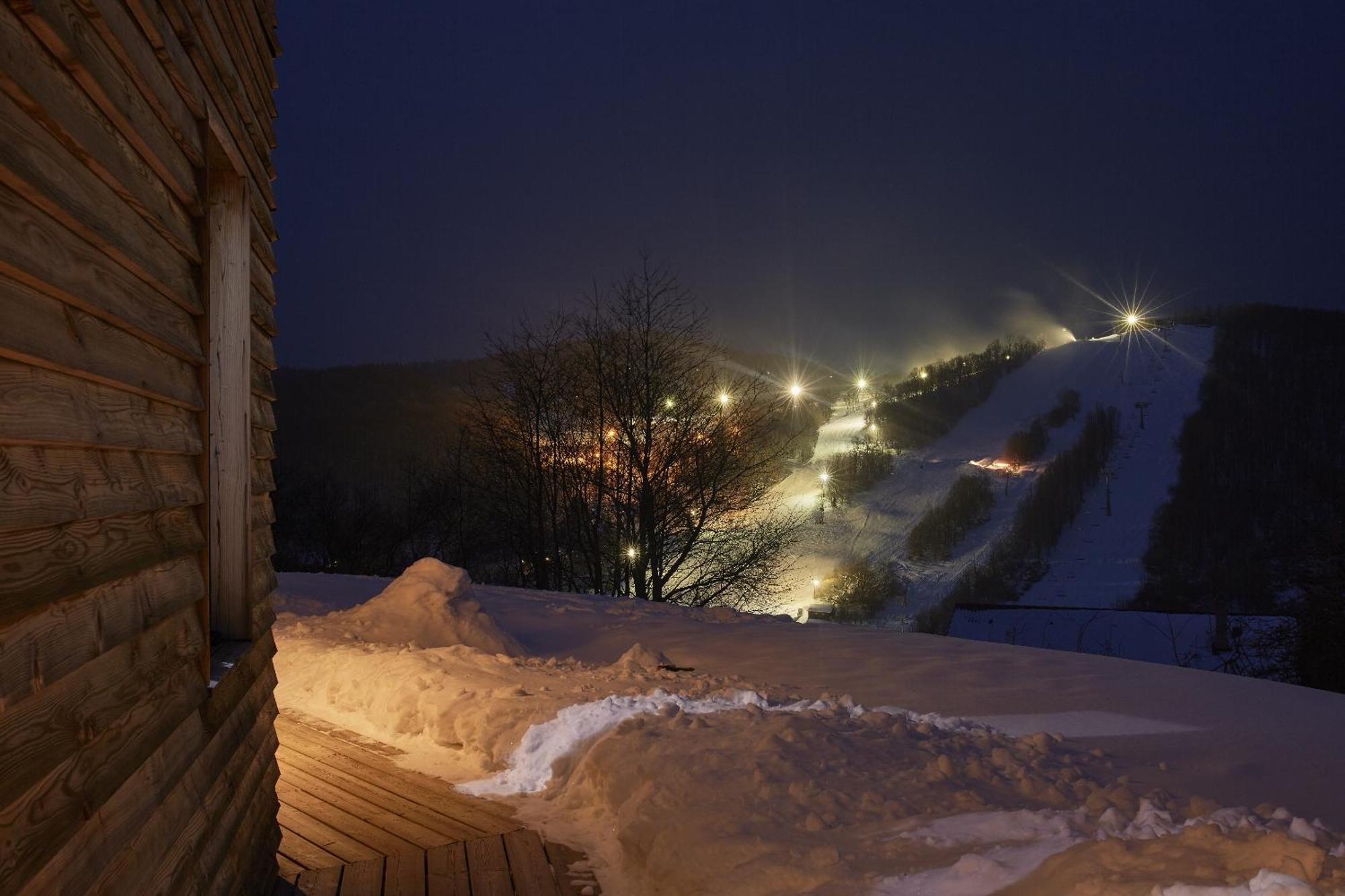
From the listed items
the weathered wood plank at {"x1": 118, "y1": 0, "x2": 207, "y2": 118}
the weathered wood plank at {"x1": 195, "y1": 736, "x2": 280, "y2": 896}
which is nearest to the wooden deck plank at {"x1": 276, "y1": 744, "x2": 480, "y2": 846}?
the weathered wood plank at {"x1": 195, "y1": 736, "x2": 280, "y2": 896}

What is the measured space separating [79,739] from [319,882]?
2551mm

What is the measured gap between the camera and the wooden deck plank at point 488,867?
3.76 metres

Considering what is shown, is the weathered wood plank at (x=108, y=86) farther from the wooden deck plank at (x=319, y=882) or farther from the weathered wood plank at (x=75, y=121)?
the wooden deck plank at (x=319, y=882)

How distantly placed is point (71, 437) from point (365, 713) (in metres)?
5.13

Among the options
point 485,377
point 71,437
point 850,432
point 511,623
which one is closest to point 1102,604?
point 850,432

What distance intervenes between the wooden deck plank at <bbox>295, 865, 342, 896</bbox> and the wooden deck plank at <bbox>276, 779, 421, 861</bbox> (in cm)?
27

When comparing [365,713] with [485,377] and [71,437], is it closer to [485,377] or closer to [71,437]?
[71,437]

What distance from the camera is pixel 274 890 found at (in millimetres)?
3652

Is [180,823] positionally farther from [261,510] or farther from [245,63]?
[245,63]

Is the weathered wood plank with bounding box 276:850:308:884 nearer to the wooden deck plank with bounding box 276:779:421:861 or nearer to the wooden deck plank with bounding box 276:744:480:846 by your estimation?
the wooden deck plank with bounding box 276:779:421:861

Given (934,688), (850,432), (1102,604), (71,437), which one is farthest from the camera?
(850,432)

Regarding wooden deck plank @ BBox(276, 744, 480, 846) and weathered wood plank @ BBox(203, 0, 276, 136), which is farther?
wooden deck plank @ BBox(276, 744, 480, 846)

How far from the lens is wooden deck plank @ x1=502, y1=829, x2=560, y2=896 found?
3.78 m

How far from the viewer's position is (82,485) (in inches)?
68.7
